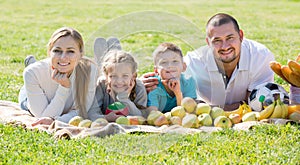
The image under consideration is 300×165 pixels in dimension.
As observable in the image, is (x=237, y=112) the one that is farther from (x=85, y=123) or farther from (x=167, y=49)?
(x=85, y=123)

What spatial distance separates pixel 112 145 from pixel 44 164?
52 centimetres

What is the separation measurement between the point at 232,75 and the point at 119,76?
1344 mm

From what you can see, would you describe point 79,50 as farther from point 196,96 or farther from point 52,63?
point 196,96

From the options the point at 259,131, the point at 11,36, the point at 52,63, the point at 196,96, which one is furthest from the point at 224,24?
the point at 11,36

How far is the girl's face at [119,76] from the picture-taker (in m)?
4.61

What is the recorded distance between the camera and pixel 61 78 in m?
4.98

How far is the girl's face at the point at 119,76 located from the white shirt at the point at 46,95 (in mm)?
439

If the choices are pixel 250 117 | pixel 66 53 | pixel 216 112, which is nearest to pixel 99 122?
pixel 66 53

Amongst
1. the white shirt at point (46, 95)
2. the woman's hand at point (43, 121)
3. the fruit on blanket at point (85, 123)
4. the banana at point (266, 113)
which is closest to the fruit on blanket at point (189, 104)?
the banana at point (266, 113)

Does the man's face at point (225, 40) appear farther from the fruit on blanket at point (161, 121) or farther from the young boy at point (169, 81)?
the fruit on blanket at point (161, 121)

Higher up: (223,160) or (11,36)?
(11,36)

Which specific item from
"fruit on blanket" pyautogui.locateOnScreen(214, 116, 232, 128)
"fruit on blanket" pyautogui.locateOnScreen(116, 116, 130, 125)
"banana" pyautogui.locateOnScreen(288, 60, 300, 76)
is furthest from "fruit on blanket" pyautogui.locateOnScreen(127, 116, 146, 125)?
"banana" pyautogui.locateOnScreen(288, 60, 300, 76)

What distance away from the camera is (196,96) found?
4961mm

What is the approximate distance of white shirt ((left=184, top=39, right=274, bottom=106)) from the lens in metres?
4.98
